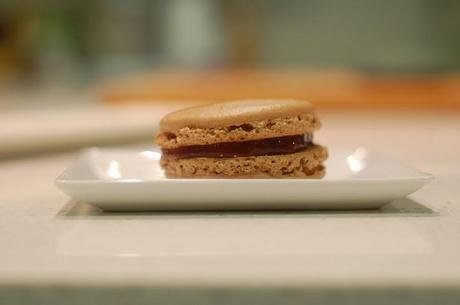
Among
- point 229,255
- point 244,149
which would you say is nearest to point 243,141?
point 244,149

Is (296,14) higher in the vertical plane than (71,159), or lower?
higher

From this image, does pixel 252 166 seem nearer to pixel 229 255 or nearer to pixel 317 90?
pixel 229 255

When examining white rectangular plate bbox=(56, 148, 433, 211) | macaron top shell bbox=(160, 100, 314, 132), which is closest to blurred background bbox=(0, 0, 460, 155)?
macaron top shell bbox=(160, 100, 314, 132)

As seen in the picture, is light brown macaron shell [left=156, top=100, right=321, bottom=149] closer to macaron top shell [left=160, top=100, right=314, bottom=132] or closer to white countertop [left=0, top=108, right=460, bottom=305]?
macaron top shell [left=160, top=100, right=314, bottom=132]

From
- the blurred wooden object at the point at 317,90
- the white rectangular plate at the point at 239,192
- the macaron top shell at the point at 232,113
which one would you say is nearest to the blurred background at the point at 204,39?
the blurred wooden object at the point at 317,90

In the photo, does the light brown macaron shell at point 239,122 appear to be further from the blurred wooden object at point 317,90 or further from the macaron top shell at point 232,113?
the blurred wooden object at point 317,90

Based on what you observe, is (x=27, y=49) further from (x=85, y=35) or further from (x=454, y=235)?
(x=454, y=235)

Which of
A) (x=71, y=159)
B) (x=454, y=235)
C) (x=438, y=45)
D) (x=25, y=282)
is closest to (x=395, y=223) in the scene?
(x=454, y=235)
